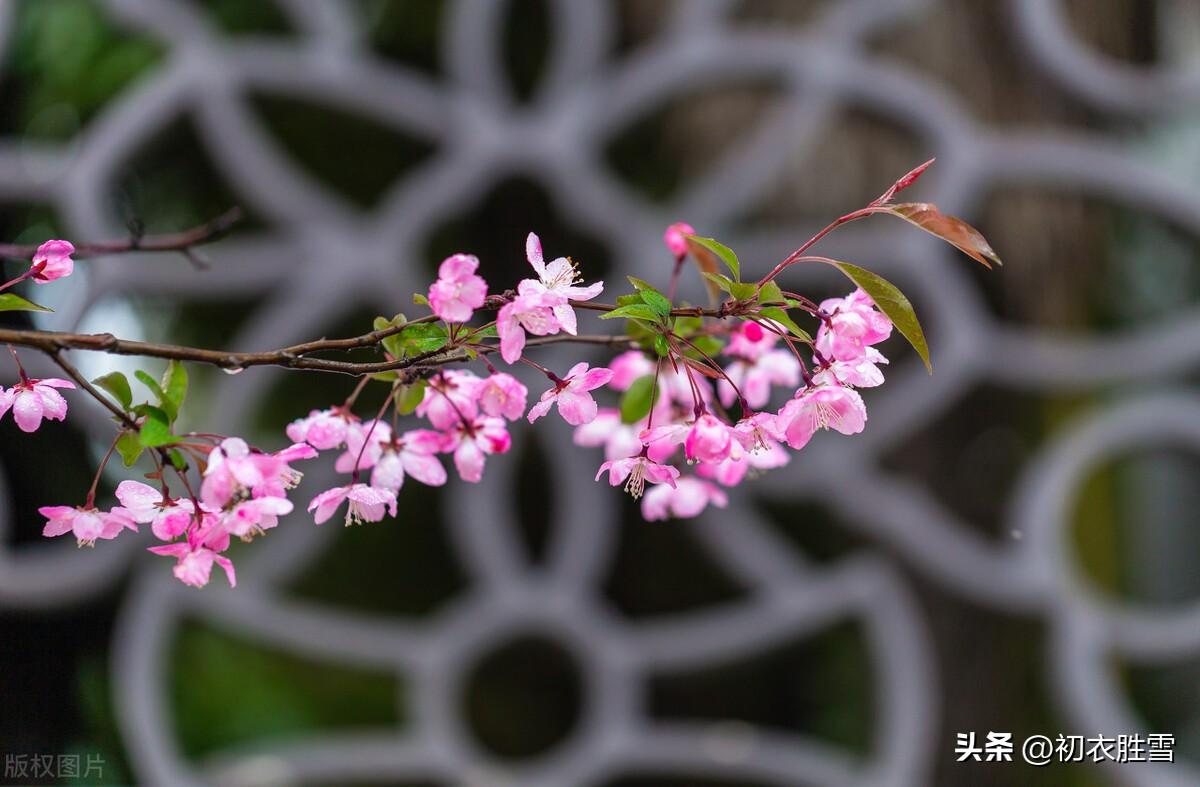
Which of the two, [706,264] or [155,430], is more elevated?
[706,264]

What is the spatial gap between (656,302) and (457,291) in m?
0.08

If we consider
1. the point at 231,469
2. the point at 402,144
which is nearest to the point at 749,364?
the point at 231,469

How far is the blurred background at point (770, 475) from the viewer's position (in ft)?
3.35

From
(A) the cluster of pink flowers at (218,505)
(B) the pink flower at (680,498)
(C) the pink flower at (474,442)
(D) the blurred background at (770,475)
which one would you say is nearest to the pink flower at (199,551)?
(A) the cluster of pink flowers at (218,505)

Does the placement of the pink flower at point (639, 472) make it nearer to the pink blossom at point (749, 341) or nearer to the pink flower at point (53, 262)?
the pink blossom at point (749, 341)

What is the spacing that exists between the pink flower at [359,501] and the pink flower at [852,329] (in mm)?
196

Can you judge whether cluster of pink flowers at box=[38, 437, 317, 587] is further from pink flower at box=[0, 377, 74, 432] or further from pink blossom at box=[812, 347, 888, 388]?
pink blossom at box=[812, 347, 888, 388]

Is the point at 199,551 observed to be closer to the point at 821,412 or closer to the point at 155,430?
the point at 155,430

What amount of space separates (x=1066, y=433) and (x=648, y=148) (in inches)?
22.8

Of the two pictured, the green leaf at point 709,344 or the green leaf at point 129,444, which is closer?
the green leaf at point 129,444

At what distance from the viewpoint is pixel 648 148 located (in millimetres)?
1151

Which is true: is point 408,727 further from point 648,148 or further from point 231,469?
point 231,469

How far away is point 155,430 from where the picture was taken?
36 centimetres

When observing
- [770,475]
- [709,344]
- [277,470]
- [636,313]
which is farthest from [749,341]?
[770,475]
